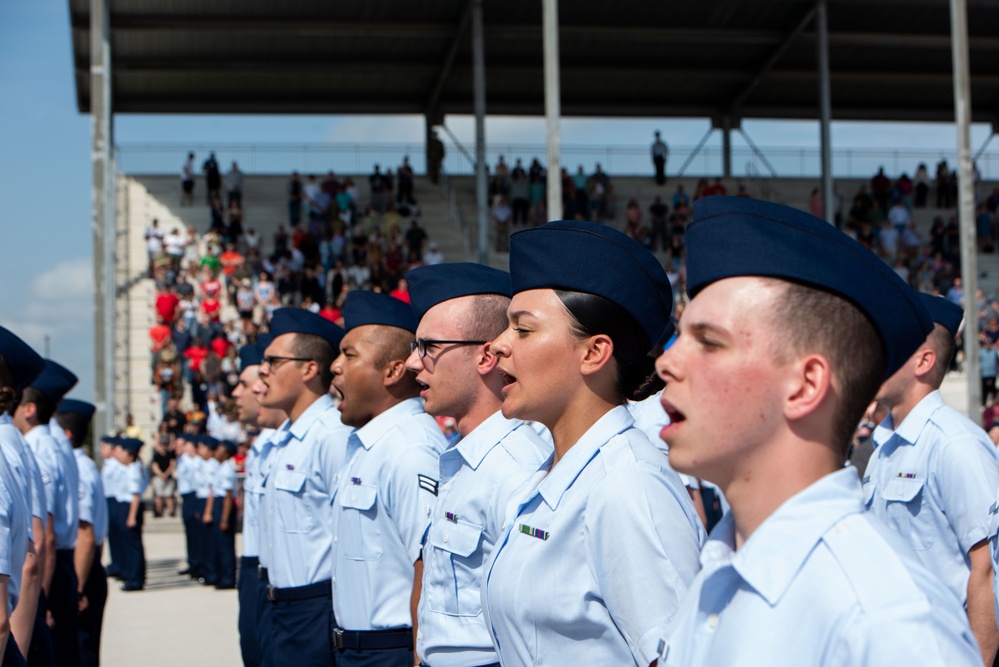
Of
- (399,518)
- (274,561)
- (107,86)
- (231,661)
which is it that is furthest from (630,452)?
(107,86)

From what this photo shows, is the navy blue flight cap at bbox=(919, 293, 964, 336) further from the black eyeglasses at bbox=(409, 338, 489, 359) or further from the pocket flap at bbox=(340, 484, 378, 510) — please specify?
the pocket flap at bbox=(340, 484, 378, 510)

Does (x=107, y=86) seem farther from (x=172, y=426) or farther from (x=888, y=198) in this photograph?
(x=888, y=198)

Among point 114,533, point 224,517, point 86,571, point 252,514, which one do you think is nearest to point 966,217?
point 224,517

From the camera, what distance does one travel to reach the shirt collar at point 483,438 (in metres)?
3.55

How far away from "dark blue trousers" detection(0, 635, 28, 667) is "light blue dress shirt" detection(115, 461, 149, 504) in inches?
440

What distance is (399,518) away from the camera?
4.37 m

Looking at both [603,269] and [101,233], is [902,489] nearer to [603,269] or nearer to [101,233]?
[603,269]

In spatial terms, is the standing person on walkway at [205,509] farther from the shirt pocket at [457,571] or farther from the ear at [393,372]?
the shirt pocket at [457,571]

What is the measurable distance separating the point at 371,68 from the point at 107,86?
7.73 meters

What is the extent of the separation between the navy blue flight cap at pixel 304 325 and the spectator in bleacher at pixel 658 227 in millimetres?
21498

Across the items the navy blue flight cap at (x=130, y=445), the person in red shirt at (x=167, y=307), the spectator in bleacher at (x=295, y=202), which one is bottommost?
the navy blue flight cap at (x=130, y=445)

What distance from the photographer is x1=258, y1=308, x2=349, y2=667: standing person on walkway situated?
5.19m

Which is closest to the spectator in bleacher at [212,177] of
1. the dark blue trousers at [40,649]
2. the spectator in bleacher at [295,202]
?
the spectator in bleacher at [295,202]

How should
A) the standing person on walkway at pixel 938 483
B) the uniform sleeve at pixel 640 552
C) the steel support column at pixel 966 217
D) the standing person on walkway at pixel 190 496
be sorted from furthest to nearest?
the steel support column at pixel 966 217 → the standing person on walkway at pixel 190 496 → the standing person on walkway at pixel 938 483 → the uniform sleeve at pixel 640 552
